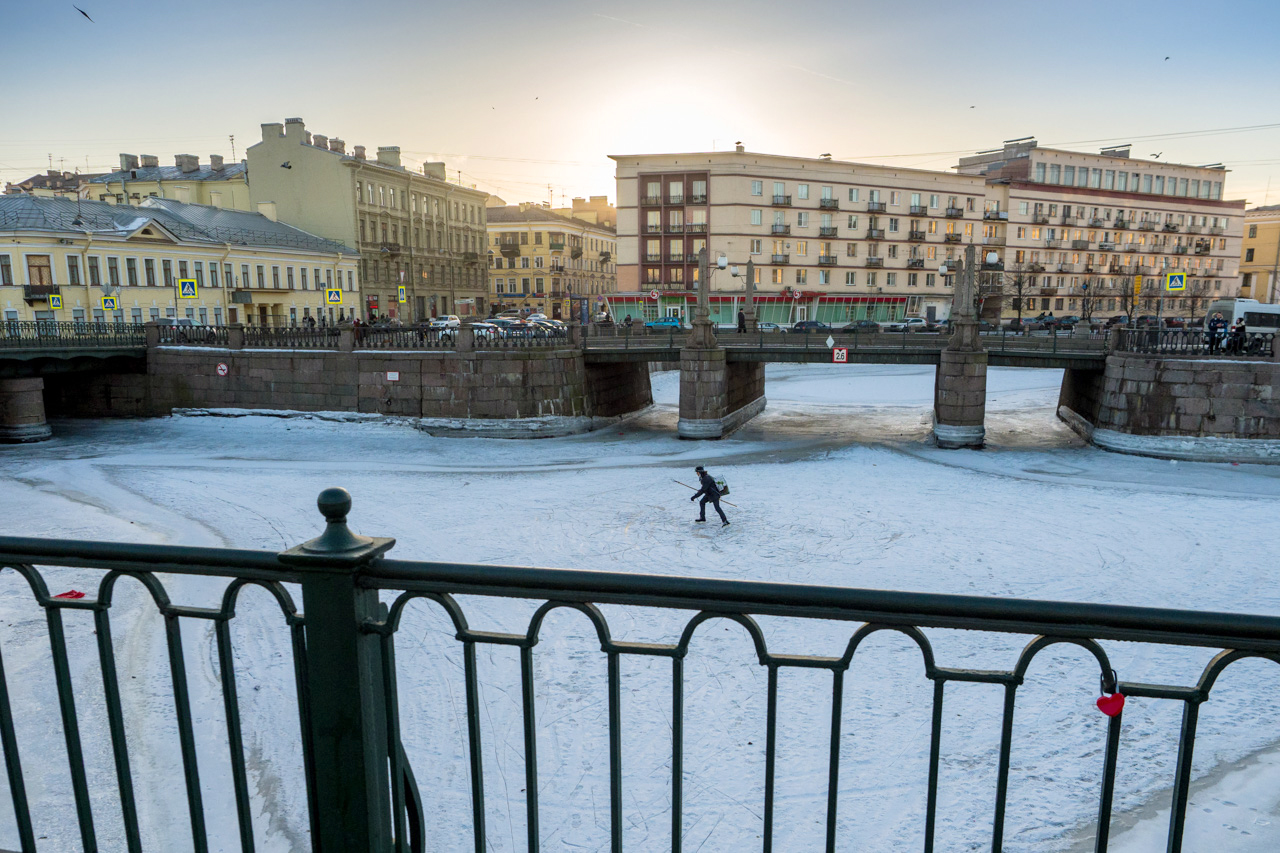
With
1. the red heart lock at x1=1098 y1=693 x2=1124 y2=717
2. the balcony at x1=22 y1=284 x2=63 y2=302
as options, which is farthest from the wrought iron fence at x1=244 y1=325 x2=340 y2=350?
the red heart lock at x1=1098 y1=693 x2=1124 y2=717

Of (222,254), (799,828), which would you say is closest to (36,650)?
(799,828)

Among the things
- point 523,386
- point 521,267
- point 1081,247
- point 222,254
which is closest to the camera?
point 523,386

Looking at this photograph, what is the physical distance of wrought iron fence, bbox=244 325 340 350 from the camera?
34438 mm

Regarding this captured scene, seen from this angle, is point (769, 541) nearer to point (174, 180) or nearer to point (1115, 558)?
point (1115, 558)

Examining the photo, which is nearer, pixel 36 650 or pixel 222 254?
pixel 36 650

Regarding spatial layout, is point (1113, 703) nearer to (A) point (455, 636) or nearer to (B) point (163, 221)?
(A) point (455, 636)

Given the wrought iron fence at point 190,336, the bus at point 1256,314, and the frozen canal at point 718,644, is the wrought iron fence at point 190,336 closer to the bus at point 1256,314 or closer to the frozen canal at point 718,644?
the frozen canal at point 718,644

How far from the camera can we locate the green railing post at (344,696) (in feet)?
7.89

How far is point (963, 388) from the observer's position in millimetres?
30266

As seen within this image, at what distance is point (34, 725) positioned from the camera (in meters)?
9.22

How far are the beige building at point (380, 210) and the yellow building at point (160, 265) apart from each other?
205 centimetres

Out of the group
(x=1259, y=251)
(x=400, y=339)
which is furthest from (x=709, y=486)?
(x=1259, y=251)

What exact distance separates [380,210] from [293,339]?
86.2ft

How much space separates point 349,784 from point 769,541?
1594 cm
